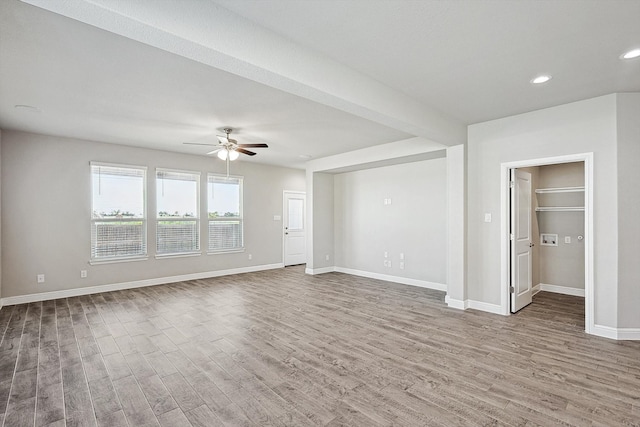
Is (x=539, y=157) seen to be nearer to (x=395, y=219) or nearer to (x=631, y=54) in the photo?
(x=631, y=54)

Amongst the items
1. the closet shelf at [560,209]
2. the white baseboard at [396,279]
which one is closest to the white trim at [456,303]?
the white baseboard at [396,279]

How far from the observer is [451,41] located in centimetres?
249

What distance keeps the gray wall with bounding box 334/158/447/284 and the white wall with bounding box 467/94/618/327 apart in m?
1.09

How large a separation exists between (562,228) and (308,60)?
572cm

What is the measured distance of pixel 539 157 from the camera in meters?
4.07

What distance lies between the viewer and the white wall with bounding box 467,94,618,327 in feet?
11.8

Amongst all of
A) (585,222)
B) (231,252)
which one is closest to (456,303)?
(585,222)

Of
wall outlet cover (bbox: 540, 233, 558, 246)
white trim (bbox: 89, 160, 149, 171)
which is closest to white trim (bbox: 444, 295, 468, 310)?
wall outlet cover (bbox: 540, 233, 558, 246)

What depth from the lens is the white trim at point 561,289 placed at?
17.7 ft

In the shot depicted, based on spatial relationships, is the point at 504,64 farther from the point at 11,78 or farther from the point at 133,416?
the point at 11,78

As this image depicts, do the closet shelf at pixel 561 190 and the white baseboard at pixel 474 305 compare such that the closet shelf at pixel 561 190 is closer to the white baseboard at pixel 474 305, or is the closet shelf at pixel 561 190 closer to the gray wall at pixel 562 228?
the gray wall at pixel 562 228

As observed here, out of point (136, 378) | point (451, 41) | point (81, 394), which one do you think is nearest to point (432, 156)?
point (451, 41)

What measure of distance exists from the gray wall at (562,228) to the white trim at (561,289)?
0.05 meters

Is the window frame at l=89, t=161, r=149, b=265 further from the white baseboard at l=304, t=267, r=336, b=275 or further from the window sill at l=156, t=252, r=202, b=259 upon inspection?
the white baseboard at l=304, t=267, r=336, b=275
